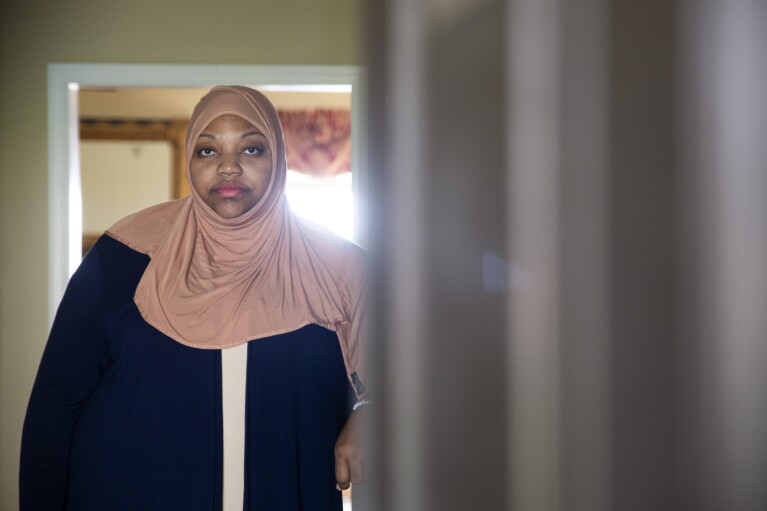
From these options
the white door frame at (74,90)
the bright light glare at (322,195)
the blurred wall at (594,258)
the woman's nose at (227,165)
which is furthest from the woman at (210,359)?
the bright light glare at (322,195)

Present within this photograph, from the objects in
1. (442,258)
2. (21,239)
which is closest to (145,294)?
(21,239)

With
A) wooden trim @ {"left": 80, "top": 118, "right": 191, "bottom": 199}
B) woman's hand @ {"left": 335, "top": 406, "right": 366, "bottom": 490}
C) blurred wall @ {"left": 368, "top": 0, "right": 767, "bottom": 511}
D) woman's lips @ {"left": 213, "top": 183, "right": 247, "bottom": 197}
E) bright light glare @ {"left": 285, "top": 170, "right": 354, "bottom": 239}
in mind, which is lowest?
woman's hand @ {"left": 335, "top": 406, "right": 366, "bottom": 490}

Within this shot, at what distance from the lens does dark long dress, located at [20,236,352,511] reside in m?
1.22

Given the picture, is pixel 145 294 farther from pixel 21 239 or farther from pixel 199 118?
pixel 21 239

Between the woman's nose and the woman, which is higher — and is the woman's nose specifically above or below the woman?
above

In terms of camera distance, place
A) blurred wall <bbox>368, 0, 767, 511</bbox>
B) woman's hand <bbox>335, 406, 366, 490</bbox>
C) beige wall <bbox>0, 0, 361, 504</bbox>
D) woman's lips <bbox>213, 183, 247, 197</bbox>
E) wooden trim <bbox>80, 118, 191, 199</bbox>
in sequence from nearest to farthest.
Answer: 1. blurred wall <bbox>368, 0, 767, 511</bbox>
2. woman's hand <bbox>335, 406, 366, 490</bbox>
3. woman's lips <bbox>213, 183, 247, 197</bbox>
4. beige wall <bbox>0, 0, 361, 504</bbox>
5. wooden trim <bbox>80, 118, 191, 199</bbox>

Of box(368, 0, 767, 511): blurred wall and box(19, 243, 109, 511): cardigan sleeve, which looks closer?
→ box(368, 0, 767, 511): blurred wall

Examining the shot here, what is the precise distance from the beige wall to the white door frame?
30 millimetres

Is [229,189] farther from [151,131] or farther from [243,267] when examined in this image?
[151,131]

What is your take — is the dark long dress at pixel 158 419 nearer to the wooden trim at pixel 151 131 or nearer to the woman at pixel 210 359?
the woman at pixel 210 359

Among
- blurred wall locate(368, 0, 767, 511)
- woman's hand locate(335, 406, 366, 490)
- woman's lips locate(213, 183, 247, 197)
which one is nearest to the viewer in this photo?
blurred wall locate(368, 0, 767, 511)

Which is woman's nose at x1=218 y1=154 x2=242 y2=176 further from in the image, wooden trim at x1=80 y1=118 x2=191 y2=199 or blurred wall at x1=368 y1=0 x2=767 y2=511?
wooden trim at x1=80 y1=118 x2=191 y2=199

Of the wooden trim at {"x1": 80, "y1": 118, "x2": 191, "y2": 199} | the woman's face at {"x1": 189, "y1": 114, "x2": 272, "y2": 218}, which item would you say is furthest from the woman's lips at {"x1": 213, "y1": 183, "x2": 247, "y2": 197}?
the wooden trim at {"x1": 80, "y1": 118, "x2": 191, "y2": 199}

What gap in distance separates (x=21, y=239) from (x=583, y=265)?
239cm
